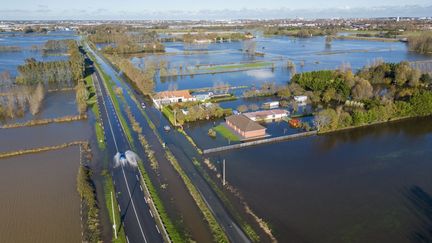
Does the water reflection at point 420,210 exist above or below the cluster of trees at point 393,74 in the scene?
below

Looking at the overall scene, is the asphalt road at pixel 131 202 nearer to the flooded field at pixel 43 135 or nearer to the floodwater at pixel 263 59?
the flooded field at pixel 43 135

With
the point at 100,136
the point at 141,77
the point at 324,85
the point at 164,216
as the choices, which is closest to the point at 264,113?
the point at 324,85

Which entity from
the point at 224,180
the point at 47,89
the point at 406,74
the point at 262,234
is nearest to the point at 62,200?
the point at 224,180

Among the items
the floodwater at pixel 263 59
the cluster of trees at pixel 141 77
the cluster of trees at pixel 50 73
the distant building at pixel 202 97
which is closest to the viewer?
the distant building at pixel 202 97

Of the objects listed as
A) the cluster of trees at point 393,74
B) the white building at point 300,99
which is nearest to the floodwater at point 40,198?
the white building at point 300,99

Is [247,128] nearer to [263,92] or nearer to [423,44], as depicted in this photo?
[263,92]

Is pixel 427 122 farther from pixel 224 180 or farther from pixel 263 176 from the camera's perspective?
pixel 224 180
